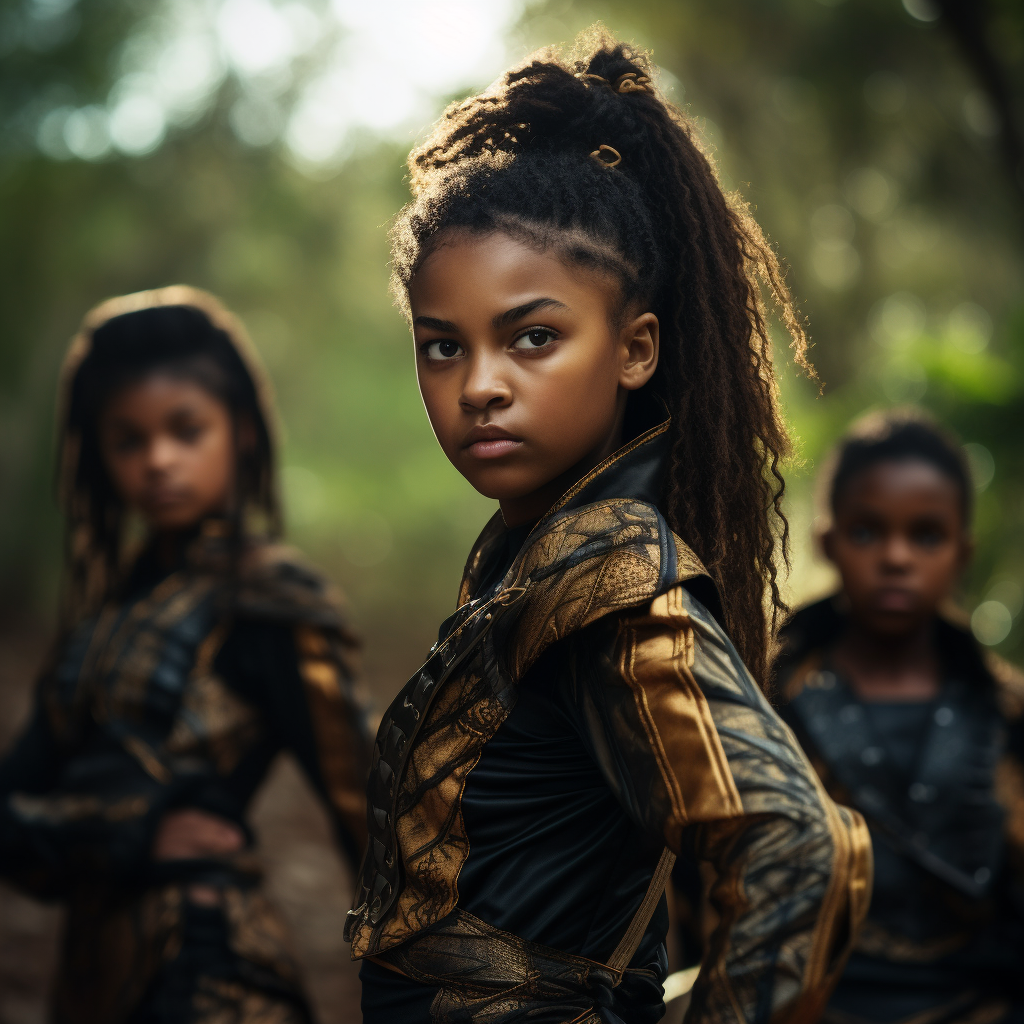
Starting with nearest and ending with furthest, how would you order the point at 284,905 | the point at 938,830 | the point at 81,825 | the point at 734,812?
1. the point at 734,812
2. the point at 81,825
3. the point at 938,830
4. the point at 284,905

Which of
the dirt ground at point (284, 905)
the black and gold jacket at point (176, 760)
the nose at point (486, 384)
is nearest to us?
the nose at point (486, 384)

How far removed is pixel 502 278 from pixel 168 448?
1.75 m

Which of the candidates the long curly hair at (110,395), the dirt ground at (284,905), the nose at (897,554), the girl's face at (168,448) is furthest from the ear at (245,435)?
the nose at (897,554)

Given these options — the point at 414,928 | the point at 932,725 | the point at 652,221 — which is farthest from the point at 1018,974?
the point at 652,221

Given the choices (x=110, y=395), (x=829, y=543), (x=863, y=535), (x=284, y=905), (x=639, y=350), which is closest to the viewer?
(x=639, y=350)

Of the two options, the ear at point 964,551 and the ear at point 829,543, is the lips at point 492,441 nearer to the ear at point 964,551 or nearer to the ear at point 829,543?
the ear at point 829,543

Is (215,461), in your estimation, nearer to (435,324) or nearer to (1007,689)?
(435,324)

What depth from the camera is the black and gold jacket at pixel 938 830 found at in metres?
2.68

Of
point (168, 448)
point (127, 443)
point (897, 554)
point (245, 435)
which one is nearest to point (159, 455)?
point (168, 448)

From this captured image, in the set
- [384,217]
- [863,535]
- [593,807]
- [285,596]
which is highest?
[384,217]

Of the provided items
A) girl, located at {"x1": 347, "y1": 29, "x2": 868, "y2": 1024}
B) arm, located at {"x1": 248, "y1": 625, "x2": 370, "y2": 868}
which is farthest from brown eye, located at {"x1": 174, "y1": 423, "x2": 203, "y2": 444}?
girl, located at {"x1": 347, "y1": 29, "x2": 868, "y2": 1024}

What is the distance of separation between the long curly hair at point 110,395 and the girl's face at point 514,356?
1.68 m

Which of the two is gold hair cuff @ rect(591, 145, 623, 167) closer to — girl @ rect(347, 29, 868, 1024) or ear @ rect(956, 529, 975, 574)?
girl @ rect(347, 29, 868, 1024)

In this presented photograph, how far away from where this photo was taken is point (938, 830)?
2787 millimetres
